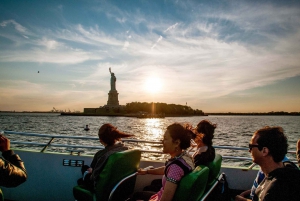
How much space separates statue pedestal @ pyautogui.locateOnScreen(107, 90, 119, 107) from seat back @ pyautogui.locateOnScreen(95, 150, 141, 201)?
Result: 289 feet

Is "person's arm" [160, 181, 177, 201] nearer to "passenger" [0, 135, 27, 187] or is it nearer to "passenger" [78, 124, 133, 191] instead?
"passenger" [78, 124, 133, 191]

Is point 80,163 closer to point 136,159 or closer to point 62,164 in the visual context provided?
point 62,164

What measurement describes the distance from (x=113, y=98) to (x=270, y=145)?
9112 centimetres

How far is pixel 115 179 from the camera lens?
112 inches

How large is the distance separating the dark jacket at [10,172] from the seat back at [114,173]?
3.67ft

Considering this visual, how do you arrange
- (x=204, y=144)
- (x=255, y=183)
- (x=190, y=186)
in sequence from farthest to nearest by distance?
(x=204, y=144), (x=255, y=183), (x=190, y=186)

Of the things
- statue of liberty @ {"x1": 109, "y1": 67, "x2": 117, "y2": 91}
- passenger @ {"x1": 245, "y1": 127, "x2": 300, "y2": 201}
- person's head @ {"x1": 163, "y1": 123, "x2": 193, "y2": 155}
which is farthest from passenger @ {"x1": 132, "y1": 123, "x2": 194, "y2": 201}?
statue of liberty @ {"x1": 109, "y1": 67, "x2": 117, "y2": 91}

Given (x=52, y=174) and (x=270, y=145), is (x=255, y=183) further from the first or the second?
(x=52, y=174)

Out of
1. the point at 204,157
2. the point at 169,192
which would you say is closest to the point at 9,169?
the point at 169,192

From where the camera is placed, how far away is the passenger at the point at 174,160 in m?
2.19

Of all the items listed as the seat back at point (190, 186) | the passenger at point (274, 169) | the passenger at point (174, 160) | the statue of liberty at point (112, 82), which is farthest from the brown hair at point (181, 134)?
the statue of liberty at point (112, 82)

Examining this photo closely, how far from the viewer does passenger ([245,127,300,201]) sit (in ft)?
5.32

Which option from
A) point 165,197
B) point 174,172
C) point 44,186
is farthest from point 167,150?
point 44,186

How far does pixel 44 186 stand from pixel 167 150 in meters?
2.92
